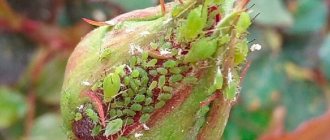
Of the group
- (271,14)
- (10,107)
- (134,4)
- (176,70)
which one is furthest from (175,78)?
(10,107)

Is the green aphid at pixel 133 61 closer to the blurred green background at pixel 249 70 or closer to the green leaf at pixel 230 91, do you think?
the green leaf at pixel 230 91

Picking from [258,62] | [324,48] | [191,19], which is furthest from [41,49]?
[191,19]

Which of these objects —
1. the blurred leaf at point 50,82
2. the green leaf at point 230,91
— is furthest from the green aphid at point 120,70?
the blurred leaf at point 50,82

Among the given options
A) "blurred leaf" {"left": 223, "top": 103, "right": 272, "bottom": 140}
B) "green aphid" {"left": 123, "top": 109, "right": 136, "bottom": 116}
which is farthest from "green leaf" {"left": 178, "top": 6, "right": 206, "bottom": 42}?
"blurred leaf" {"left": 223, "top": 103, "right": 272, "bottom": 140}

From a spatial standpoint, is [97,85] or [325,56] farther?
[325,56]

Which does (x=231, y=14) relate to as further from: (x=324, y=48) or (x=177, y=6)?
(x=324, y=48)

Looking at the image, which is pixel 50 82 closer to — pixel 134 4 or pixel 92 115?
pixel 134 4

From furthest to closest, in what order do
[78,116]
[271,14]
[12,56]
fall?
[12,56], [271,14], [78,116]
